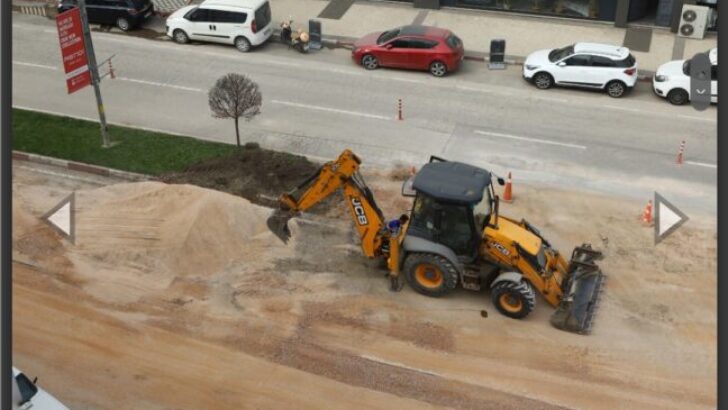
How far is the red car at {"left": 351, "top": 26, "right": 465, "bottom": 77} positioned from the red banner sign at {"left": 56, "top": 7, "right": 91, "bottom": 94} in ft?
31.0

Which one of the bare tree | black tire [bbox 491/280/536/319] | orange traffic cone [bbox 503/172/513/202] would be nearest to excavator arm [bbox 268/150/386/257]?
black tire [bbox 491/280/536/319]

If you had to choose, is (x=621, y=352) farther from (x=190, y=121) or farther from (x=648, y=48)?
(x=648, y=48)

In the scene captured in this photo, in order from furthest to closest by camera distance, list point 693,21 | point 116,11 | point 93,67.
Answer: point 116,11 → point 693,21 → point 93,67

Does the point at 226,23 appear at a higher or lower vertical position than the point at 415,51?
higher

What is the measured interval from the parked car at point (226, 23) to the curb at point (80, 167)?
8.90 metres

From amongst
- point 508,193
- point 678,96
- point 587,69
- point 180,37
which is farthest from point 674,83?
point 180,37

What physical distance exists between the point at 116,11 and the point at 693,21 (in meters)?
21.0

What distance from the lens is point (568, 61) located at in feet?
76.2

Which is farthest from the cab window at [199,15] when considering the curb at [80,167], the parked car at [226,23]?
the curb at [80,167]

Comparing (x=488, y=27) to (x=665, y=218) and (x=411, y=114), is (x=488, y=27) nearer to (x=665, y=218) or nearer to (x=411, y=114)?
(x=411, y=114)

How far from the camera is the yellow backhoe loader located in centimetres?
1377

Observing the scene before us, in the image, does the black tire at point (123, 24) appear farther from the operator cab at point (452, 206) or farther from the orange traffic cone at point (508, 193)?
the operator cab at point (452, 206)

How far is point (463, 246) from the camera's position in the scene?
14.2 meters

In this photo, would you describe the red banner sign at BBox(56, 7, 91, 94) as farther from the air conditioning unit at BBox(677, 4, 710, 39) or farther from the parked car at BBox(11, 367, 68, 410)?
the air conditioning unit at BBox(677, 4, 710, 39)
